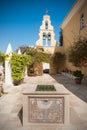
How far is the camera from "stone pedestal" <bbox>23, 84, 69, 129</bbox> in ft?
15.1

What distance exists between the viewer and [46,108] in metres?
4.65

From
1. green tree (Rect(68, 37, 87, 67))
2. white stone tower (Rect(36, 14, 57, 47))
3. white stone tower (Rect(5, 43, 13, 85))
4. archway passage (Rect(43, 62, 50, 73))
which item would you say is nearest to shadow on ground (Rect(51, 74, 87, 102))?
green tree (Rect(68, 37, 87, 67))

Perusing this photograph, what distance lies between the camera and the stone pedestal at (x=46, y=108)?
15.1ft

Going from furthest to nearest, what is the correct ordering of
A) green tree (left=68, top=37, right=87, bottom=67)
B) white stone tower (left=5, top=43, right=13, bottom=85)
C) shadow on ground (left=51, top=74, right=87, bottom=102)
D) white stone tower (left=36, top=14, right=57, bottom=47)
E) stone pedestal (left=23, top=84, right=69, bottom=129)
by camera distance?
1. white stone tower (left=36, top=14, right=57, bottom=47)
2. white stone tower (left=5, top=43, right=13, bottom=85)
3. green tree (left=68, top=37, right=87, bottom=67)
4. shadow on ground (left=51, top=74, right=87, bottom=102)
5. stone pedestal (left=23, top=84, right=69, bottom=129)

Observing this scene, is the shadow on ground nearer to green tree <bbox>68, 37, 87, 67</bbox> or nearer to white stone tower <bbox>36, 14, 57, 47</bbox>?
green tree <bbox>68, 37, 87, 67</bbox>

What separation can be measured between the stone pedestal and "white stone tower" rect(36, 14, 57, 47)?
70.7 feet

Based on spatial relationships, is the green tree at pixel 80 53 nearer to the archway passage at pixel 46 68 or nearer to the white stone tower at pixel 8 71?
the white stone tower at pixel 8 71

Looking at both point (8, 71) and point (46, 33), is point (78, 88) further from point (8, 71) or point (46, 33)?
point (46, 33)

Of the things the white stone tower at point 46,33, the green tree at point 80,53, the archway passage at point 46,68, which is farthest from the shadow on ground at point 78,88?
the archway passage at point 46,68

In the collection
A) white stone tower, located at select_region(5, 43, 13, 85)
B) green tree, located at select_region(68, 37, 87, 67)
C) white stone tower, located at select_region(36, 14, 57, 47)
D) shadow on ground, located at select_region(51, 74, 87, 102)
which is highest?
white stone tower, located at select_region(36, 14, 57, 47)

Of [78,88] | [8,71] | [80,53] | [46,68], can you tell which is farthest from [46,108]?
[46,68]

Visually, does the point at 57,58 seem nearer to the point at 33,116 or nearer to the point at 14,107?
the point at 14,107

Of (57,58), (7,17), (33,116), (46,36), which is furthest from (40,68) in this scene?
(33,116)

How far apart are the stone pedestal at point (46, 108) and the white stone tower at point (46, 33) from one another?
21539 mm
